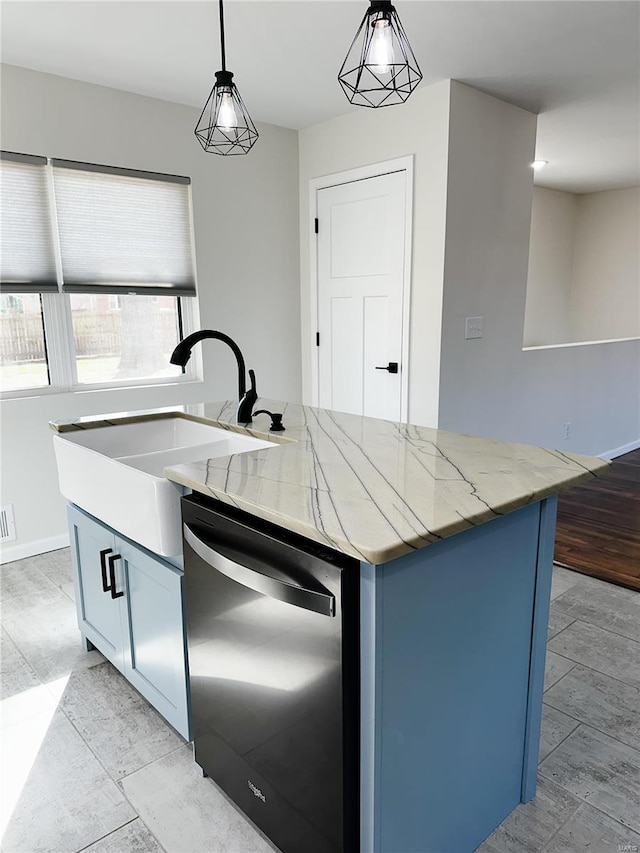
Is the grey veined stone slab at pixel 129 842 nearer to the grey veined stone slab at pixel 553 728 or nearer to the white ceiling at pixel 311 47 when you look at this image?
the grey veined stone slab at pixel 553 728

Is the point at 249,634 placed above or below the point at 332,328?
below

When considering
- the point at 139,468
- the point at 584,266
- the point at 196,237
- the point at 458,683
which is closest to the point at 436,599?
the point at 458,683

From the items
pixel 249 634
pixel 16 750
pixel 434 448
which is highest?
pixel 434 448

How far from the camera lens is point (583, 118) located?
155 inches

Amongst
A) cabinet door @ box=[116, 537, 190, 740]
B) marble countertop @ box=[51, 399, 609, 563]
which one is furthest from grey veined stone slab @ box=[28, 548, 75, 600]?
marble countertop @ box=[51, 399, 609, 563]

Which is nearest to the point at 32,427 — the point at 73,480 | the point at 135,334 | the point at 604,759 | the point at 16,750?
the point at 135,334

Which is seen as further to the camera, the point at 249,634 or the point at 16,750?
the point at 16,750

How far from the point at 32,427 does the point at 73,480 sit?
1403 millimetres

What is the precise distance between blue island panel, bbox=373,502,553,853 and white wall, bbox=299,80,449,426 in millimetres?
2120

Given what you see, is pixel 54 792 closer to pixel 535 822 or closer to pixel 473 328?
pixel 535 822

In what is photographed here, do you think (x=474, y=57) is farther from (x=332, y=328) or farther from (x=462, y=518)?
(x=462, y=518)

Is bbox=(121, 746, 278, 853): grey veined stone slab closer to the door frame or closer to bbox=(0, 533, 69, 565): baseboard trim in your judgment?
bbox=(0, 533, 69, 565): baseboard trim

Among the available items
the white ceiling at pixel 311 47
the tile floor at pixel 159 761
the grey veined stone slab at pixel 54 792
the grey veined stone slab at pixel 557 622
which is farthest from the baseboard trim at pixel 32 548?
the grey veined stone slab at pixel 557 622

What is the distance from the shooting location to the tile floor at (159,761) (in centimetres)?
156
